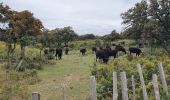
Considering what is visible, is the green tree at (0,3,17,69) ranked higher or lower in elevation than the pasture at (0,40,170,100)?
higher

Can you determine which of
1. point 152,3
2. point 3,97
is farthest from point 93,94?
point 152,3

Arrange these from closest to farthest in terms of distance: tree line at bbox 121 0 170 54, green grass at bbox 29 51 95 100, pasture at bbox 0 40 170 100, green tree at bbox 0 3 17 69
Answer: pasture at bbox 0 40 170 100, green grass at bbox 29 51 95 100, green tree at bbox 0 3 17 69, tree line at bbox 121 0 170 54

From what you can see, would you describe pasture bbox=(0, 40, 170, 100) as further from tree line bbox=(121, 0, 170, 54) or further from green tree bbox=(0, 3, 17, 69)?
tree line bbox=(121, 0, 170, 54)

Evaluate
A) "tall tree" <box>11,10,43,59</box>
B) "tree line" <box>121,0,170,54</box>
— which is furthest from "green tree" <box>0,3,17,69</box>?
"tree line" <box>121,0,170,54</box>

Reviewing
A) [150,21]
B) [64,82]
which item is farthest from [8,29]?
[150,21]

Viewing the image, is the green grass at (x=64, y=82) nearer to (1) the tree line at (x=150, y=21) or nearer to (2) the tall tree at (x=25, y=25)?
(2) the tall tree at (x=25, y=25)

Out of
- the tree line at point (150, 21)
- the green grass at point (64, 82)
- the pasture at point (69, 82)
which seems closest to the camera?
the pasture at point (69, 82)

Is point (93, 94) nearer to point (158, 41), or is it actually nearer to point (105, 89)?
point (105, 89)

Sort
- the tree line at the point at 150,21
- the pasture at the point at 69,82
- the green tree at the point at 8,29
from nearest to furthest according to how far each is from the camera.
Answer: the pasture at the point at 69,82, the green tree at the point at 8,29, the tree line at the point at 150,21

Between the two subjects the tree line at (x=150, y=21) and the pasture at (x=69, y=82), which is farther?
the tree line at (x=150, y=21)

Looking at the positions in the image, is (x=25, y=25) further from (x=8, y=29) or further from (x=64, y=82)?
(x=64, y=82)

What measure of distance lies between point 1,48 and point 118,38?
1514 inches

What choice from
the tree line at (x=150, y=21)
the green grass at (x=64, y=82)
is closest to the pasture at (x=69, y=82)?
the green grass at (x=64, y=82)

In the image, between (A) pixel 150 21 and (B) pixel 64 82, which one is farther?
(A) pixel 150 21
